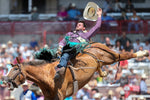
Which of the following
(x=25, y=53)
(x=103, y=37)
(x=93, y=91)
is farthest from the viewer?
(x=103, y=37)

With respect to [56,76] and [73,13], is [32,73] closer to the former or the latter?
[56,76]

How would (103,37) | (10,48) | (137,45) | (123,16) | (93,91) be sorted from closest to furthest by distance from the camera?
(93,91)
(137,45)
(103,37)
(10,48)
(123,16)

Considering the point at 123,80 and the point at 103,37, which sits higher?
the point at 103,37

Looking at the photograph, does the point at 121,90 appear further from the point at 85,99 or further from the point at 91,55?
the point at 91,55

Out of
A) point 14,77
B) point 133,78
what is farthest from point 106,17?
point 14,77

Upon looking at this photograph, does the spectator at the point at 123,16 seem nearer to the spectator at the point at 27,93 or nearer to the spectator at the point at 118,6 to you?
the spectator at the point at 118,6

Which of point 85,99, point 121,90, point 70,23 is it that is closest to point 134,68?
point 121,90

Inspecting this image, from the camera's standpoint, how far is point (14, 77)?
7504 mm

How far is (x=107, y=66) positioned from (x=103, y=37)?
6.85 feet

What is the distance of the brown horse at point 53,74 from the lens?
7.61 metres

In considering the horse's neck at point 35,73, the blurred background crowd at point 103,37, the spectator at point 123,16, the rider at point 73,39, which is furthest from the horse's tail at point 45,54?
the spectator at point 123,16

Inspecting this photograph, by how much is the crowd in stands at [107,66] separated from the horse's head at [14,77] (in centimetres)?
357

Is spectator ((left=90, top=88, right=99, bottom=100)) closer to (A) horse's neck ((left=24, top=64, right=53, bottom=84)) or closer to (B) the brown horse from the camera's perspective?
(B) the brown horse

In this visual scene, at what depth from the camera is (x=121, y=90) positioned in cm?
1223
